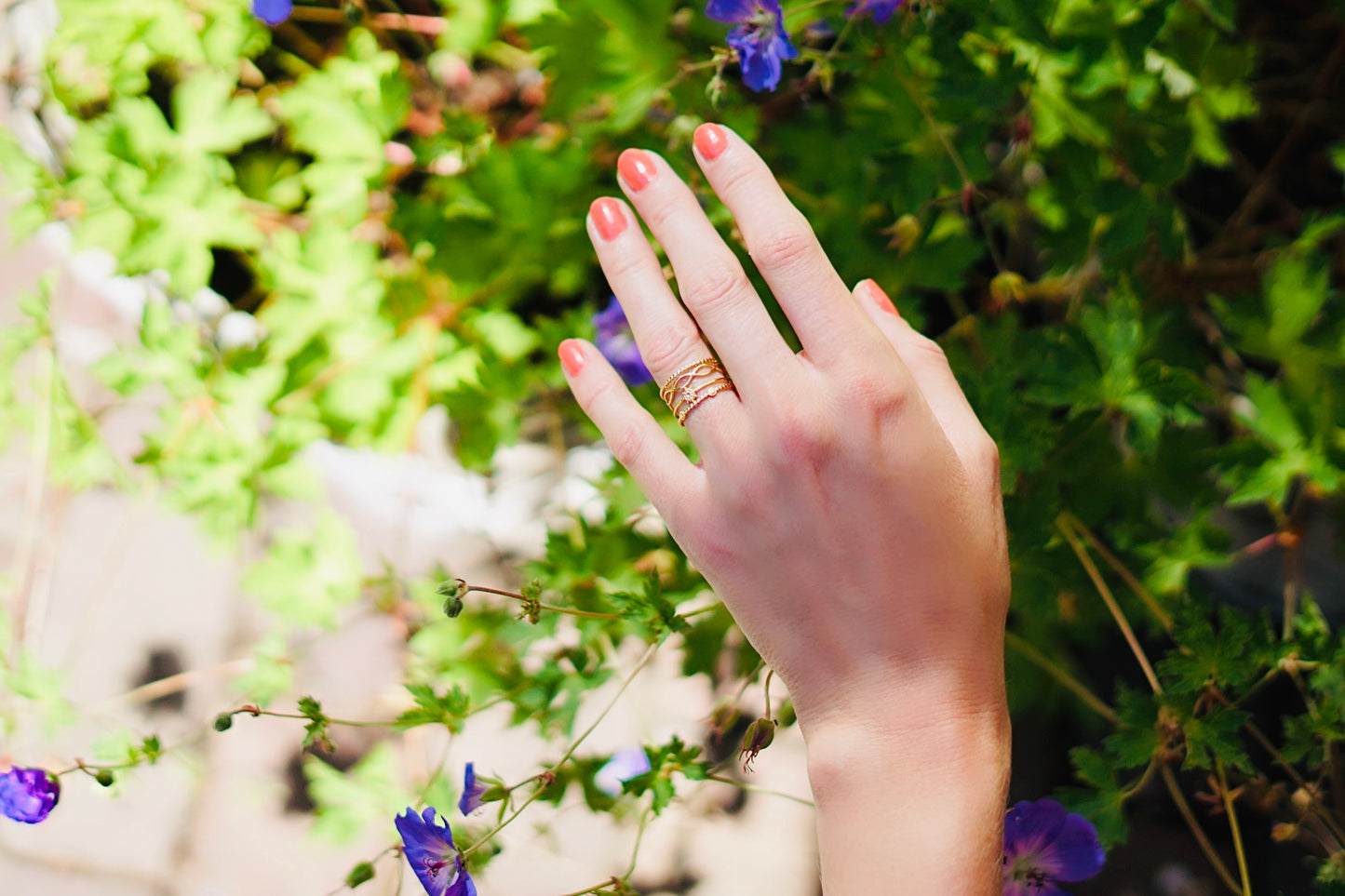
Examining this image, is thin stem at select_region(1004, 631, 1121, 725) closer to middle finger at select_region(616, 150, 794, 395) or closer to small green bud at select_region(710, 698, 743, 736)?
small green bud at select_region(710, 698, 743, 736)

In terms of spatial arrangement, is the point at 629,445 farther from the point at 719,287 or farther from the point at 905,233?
the point at 905,233

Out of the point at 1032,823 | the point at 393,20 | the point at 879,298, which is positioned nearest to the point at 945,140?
the point at 879,298

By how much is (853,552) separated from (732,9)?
2.36 feet

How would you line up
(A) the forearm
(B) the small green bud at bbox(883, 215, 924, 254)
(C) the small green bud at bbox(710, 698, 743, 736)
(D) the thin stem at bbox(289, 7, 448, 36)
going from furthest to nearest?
(D) the thin stem at bbox(289, 7, 448, 36) < (C) the small green bud at bbox(710, 698, 743, 736) < (B) the small green bud at bbox(883, 215, 924, 254) < (A) the forearm

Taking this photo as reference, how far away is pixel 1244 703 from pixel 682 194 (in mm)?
1476

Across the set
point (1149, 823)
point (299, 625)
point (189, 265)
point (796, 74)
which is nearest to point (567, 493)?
point (299, 625)

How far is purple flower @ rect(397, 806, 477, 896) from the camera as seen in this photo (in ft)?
3.39

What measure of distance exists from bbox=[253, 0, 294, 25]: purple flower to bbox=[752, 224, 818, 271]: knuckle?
86cm

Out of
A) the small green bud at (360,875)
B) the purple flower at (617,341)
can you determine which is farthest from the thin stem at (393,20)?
the small green bud at (360,875)

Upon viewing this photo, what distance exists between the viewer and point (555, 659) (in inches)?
50.9

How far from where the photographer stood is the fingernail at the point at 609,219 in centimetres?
109

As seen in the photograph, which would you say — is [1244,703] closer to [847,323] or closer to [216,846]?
[847,323]

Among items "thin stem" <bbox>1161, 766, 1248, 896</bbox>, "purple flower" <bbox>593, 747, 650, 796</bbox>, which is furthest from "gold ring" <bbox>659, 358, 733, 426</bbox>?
"thin stem" <bbox>1161, 766, 1248, 896</bbox>

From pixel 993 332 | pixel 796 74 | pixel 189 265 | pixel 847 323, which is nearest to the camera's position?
pixel 847 323
